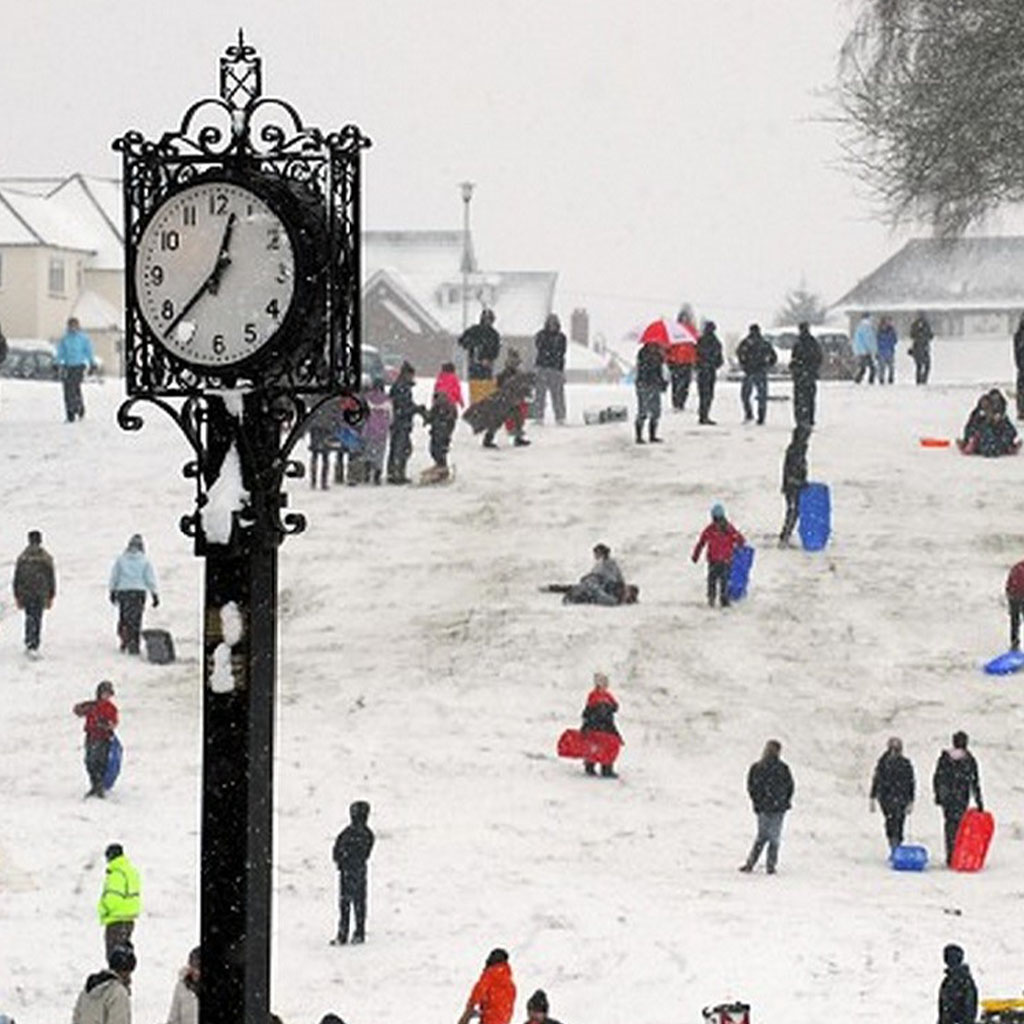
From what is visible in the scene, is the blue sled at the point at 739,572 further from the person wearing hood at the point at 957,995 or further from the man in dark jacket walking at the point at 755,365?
the person wearing hood at the point at 957,995

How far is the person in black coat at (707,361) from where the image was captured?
4434cm

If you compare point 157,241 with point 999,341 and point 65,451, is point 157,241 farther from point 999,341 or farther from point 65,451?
point 999,341

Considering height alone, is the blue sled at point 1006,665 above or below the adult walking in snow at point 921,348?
below

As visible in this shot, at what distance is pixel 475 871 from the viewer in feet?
81.7

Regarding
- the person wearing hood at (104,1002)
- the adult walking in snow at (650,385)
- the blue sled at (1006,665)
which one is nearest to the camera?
the person wearing hood at (104,1002)

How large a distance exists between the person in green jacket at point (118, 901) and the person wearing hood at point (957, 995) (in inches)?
244

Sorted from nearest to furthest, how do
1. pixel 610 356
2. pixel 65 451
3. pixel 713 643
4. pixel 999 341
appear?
pixel 713 643 < pixel 65 451 < pixel 999 341 < pixel 610 356

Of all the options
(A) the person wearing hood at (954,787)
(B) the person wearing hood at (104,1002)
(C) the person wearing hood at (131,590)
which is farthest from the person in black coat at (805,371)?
(B) the person wearing hood at (104,1002)

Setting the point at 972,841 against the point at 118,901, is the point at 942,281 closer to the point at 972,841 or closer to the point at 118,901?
the point at 972,841

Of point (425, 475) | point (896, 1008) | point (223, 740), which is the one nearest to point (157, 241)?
point (223, 740)

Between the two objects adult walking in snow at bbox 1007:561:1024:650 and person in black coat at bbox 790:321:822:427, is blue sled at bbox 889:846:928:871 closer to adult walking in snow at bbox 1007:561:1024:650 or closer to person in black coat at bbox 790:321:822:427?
adult walking in snow at bbox 1007:561:1024:650

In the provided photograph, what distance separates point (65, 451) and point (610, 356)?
4171 inches

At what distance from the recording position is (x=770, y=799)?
24.9 m

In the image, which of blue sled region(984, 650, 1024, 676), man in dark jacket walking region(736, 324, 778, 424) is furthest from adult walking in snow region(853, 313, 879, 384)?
blue sled region(984, 650, 1024, 676)
